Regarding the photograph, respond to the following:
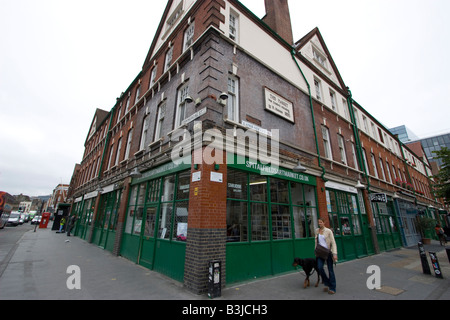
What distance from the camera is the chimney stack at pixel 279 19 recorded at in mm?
12344

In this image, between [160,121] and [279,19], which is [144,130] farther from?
[279,19]

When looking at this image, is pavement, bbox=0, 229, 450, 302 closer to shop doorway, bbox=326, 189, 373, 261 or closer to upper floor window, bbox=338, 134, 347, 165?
shop doorway, bbox=326, 189, 373, 261

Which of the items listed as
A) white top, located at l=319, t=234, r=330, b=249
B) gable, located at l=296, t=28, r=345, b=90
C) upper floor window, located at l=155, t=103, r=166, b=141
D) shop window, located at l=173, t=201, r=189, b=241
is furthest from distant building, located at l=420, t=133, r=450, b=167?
shop window, located at l=173, t=201, r=189, b=241

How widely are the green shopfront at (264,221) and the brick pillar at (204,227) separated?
0.45m

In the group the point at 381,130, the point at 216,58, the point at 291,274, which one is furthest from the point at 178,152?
the point at 381,130

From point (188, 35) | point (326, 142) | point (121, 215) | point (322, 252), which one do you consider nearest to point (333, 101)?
point (326, 142)

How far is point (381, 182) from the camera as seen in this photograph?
16.3m

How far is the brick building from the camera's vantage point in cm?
623

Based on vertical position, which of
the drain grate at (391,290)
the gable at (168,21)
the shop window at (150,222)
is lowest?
the drain grate at (391,290)

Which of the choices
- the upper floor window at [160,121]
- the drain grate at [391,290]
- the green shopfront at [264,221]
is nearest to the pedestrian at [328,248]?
the drain grate at [391,290]

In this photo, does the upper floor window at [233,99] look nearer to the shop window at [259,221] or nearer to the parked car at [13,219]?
the shop window at [259,221]

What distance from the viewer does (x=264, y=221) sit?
7203mm
